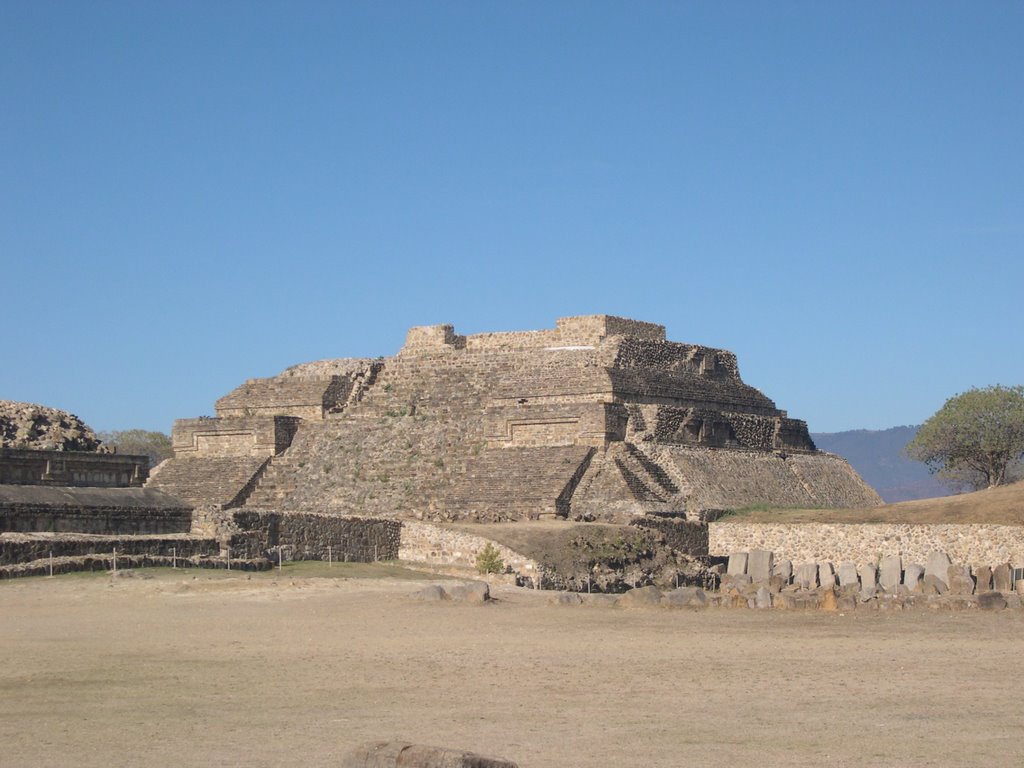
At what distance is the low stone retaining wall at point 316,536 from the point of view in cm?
3491

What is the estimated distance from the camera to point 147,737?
15539mm

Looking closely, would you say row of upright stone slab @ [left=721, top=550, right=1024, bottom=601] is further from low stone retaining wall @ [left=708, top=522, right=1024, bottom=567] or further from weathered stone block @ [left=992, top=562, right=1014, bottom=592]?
low stone retaining wall @ [left=708, top=522, right=1024, bottom=567]

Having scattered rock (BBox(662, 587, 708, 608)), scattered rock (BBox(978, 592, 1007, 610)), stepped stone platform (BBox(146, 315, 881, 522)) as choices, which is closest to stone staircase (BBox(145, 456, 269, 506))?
stepped stone platform (BBox(146, 315, 881, 522))

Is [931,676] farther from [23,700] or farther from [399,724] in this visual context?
[23,700]

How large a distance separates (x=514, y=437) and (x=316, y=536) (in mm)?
8785

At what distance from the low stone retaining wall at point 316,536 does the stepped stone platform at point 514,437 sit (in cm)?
286

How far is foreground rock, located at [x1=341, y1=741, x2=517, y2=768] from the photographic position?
12.3 meters

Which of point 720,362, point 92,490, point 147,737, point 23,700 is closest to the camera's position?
point 147,737

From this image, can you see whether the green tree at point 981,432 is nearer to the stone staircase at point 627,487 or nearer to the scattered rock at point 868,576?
the stone staircase at point 627,487

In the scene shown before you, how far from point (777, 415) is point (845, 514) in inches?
449

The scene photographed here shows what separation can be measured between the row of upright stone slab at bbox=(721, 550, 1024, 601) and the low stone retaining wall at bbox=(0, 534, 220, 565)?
10.0 m

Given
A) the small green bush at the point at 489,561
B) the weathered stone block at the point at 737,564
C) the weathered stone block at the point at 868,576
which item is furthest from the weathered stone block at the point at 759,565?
the small green bush at the point at 489,561

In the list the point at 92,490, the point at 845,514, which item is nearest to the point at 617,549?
the point at 845,514

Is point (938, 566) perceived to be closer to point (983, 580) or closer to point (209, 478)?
point (983, 580)
